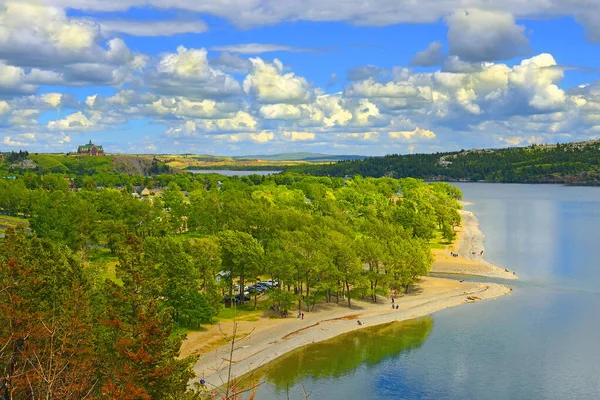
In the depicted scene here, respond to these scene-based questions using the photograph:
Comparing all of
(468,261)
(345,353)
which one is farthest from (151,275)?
(468,261)

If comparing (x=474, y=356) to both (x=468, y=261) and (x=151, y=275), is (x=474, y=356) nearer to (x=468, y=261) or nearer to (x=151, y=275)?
(x=151, y=275)

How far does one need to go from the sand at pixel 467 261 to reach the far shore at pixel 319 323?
0.16 meters

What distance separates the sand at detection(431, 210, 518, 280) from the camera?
328 feet

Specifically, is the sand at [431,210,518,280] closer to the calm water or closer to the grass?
the calm water

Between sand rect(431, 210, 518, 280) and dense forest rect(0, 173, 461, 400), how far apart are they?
19.0ft

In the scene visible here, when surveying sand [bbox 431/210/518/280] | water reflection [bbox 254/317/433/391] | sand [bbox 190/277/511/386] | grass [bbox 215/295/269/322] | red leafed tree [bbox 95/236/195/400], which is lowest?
Result: water reflection [bbox 254/317/433/391]

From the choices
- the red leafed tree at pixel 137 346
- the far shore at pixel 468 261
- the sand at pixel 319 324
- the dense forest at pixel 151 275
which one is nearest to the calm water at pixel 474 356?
the sand at pixel 319 324

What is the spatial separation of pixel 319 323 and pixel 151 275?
26377 millimetres

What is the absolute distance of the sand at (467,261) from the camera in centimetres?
9994

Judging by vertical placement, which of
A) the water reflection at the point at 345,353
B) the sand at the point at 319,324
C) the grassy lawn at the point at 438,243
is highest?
the grassy lawn at the point at 438,243

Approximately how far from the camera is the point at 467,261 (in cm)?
10881

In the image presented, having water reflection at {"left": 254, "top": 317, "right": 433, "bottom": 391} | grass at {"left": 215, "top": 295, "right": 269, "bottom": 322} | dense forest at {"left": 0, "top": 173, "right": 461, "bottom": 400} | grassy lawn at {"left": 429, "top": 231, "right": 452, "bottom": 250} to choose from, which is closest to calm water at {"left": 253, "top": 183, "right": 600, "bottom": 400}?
water reflection at {"left": 254, "top": 317, "right": 433, "bottom": 391}

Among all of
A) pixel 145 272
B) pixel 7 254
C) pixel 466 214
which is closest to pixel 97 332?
pixel 145 272

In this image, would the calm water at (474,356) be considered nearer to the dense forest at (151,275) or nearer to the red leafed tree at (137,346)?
the dense forest at (151,275)
